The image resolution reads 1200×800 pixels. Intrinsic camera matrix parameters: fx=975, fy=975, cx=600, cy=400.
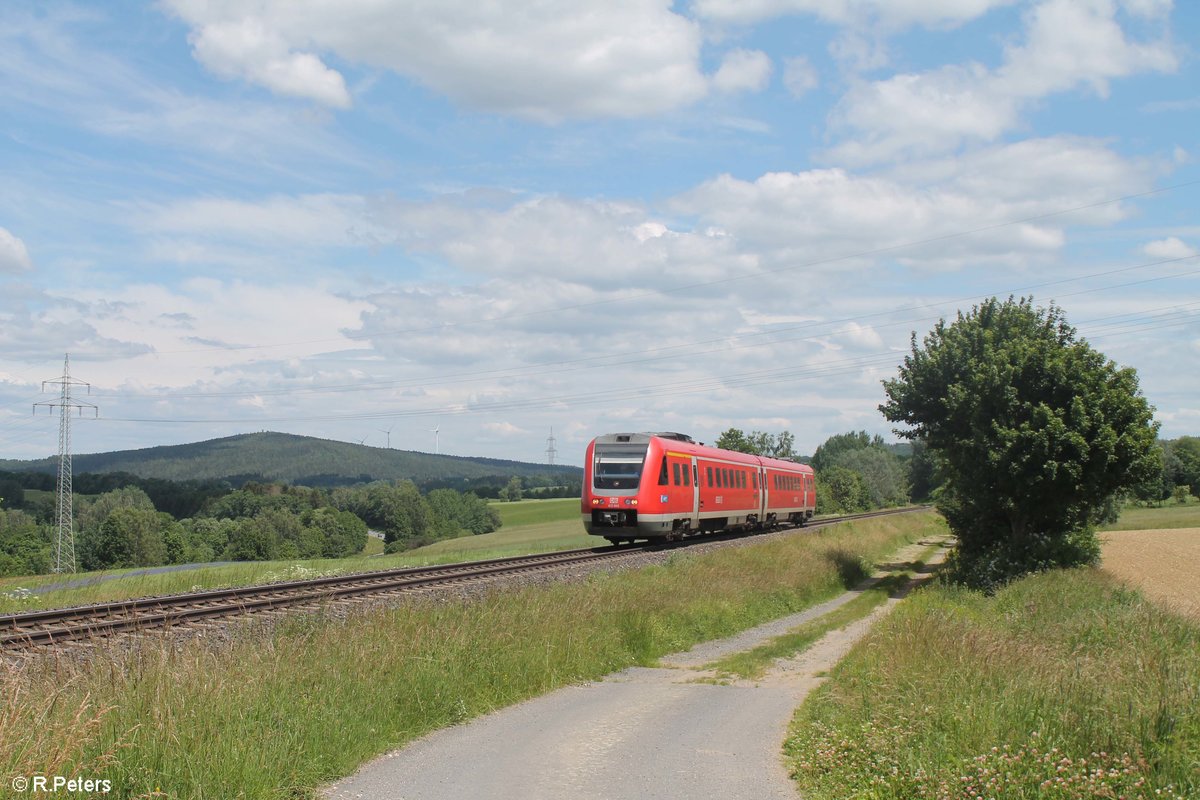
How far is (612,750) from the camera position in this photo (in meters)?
8.34

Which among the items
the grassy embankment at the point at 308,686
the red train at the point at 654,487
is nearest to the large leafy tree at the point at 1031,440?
the red train at the point at 654,487

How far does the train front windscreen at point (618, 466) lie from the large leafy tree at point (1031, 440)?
9338 mm

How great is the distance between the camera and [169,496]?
12681cm

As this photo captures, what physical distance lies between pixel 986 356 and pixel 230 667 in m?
24.4

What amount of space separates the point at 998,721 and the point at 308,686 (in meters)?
5.75

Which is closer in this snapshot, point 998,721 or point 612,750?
point 998,721

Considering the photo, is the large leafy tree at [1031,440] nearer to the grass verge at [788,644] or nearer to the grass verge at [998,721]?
the grass verge at [788,644]

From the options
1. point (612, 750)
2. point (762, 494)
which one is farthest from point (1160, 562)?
point (612, 750)

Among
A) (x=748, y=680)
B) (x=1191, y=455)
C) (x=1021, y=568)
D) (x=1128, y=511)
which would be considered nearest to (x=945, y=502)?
(x=1021, y=568)

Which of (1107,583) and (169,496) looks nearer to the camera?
Answer: (1107,583)

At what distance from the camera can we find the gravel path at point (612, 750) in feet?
23.7

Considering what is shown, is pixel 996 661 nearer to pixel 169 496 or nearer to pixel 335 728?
pixel 335 728

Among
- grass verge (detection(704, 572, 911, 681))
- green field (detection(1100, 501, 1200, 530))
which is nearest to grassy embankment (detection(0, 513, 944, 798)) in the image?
grass verge (detection(704, 572, 911, 681))

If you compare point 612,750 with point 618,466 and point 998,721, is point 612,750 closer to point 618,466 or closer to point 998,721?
point 998,721
